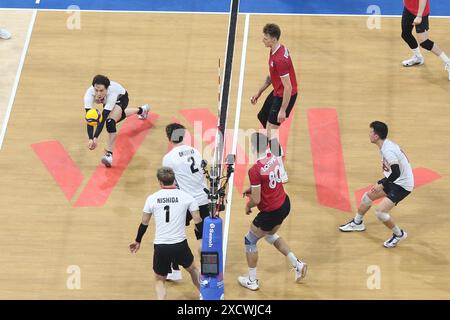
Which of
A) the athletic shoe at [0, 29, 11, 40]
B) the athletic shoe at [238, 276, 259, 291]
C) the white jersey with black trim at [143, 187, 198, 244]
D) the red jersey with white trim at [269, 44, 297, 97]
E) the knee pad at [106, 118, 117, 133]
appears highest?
the red jersey with white trim at [269, 44, 297, 97]

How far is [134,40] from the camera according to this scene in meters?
19.5

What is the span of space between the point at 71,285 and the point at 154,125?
3.93 meters

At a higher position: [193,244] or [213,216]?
[213,216]

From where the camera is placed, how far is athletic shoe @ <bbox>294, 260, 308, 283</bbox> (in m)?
14.6

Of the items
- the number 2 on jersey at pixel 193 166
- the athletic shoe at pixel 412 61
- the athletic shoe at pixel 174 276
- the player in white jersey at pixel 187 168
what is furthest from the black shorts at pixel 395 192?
the athletic shoe at pixel 412 61

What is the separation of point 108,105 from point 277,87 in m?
2.72

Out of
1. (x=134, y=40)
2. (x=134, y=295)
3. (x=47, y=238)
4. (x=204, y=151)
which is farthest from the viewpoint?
(x=134, y=40)

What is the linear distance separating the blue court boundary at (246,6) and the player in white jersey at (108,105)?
351 cm

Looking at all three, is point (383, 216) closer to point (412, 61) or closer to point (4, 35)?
point (412, 61)

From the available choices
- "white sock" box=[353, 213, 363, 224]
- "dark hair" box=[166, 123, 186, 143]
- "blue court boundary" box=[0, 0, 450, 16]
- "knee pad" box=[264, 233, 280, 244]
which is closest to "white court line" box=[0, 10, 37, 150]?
"blue court boundary" box=[0, 0, 450, 16]

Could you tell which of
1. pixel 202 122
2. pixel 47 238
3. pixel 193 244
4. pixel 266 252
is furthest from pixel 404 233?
pixel 47 238

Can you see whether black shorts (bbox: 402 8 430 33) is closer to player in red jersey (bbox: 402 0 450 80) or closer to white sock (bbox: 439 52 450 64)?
player in red jersey (bbox: 402 0 450 80)

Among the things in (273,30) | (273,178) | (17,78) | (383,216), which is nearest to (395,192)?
(383,216)

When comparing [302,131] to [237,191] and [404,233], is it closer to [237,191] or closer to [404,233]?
[237,191]
